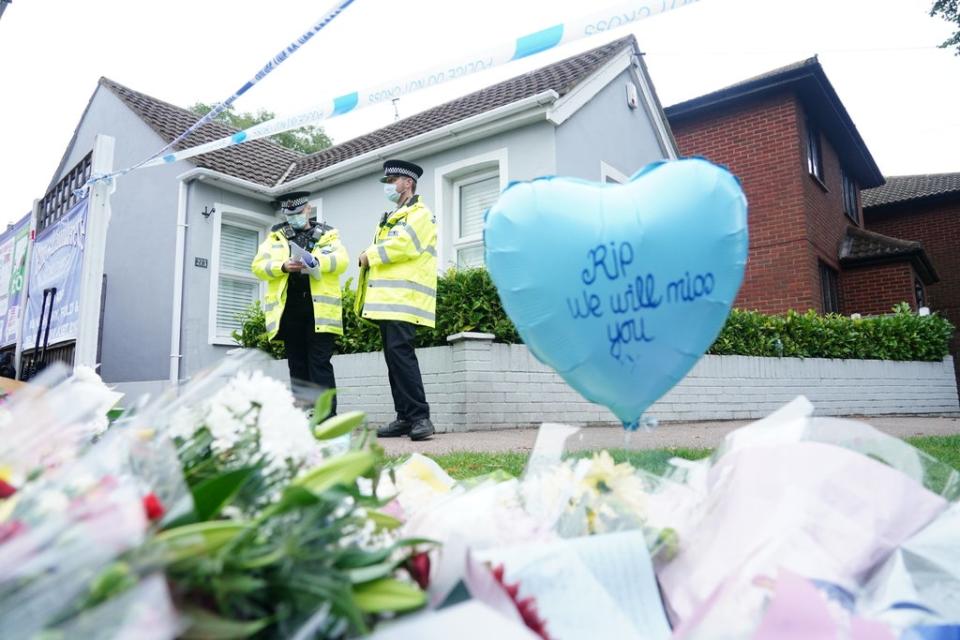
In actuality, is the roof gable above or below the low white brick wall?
above

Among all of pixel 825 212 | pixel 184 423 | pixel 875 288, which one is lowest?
pixel 184 423

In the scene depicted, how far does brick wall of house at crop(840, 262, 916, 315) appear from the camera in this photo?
13.9 meters

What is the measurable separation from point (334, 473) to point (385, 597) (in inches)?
5.6

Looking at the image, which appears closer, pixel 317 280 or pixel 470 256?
pixel 317 280

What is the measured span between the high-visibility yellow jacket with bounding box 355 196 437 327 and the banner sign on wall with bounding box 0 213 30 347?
564cm

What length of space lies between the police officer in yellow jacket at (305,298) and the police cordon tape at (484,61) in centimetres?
95

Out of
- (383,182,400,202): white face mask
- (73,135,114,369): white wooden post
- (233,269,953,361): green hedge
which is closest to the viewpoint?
(383,182,400,202): white face mask

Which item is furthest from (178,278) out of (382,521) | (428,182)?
(382,521)

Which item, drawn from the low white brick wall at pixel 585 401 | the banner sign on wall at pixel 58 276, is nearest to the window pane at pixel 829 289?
the low white brick wall at pixel 585 401

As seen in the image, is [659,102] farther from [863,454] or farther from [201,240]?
[863,454]

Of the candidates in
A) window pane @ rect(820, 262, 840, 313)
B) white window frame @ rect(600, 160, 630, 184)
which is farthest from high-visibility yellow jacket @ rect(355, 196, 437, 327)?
window pane @ rect(820, 262, 840, 313)

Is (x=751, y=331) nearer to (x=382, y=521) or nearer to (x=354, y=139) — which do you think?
(x=354, y=139)

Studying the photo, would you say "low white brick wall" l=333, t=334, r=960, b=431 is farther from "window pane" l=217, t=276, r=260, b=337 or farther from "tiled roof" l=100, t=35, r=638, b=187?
"tiled roof" l=100, t=35, r=638, b=187

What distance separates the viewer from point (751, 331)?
9.34 metres
